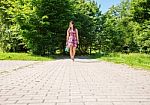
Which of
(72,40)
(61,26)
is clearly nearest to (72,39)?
(72,40)

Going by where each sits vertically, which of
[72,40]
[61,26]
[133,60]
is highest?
[61,26]

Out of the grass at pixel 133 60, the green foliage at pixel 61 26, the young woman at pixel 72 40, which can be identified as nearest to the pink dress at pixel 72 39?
the young woman at pixel 72 40

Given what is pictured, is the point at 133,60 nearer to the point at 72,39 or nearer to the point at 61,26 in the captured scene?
the point at 72,39

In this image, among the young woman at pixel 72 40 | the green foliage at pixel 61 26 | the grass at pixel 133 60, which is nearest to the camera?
the grass at pixel 133 60

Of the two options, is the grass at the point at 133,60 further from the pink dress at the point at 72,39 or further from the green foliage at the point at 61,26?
the green foliage at the point at 61,26

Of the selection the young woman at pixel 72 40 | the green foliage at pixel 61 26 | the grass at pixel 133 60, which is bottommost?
the grass at pixel 133 60

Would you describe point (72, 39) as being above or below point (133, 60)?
above

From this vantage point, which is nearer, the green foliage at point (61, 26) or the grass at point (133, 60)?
the grass at point (133, 60)

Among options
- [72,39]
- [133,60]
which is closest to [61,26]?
[72,39]

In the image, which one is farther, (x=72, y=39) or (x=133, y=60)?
(x=133, y=60)

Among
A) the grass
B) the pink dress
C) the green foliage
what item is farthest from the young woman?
the green foliage

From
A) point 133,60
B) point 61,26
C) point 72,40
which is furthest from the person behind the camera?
point 61,26

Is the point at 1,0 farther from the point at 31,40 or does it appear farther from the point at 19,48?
the point at 31,40

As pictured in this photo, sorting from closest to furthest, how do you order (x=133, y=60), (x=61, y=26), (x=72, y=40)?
(x=72, y=40) → (x=133, y=60) → (x=61, y=26)
